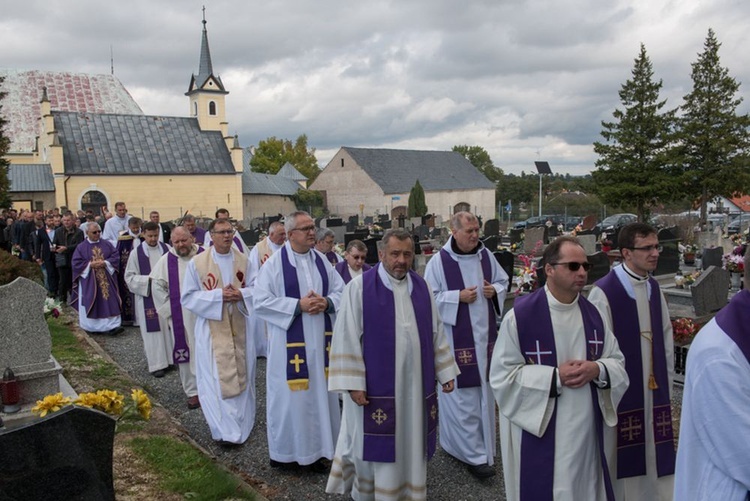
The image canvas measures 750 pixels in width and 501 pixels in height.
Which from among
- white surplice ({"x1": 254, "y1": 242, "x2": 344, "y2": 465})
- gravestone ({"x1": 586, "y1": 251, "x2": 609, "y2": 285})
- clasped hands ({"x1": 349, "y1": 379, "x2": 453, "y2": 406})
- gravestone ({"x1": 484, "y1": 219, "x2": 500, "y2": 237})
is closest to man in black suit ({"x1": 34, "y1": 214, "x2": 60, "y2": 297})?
white surplice ({"x1": 254, "y1": 242, "x2": 344, "y2": 465})

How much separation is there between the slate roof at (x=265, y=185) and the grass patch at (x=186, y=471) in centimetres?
4670

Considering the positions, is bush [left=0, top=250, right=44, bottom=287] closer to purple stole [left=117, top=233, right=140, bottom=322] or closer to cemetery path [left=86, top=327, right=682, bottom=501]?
cemetery path [left=86, top=327, right=682, bottom=501]


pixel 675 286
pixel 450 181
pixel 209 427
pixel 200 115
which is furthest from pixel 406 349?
pixel 450 181

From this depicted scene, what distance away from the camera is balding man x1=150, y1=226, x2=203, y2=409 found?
7320mm

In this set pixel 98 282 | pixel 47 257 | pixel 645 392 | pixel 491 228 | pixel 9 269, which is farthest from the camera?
pixel 491 228

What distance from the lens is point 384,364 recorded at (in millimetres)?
4379

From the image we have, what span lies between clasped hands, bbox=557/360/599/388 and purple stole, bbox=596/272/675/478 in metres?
0.94

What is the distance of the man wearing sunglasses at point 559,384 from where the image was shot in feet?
11.6

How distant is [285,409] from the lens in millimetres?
5398

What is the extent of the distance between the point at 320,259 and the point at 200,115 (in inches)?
1847

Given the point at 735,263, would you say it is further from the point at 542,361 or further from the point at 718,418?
the point at 718,418

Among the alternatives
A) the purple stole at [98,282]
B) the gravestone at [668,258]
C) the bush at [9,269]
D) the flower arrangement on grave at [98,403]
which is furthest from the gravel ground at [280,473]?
the gravestone at [668,258]

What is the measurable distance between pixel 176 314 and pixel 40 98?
5196 centimetres

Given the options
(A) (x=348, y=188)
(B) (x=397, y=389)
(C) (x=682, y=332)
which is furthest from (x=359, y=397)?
(A) (x=348, y=188)
